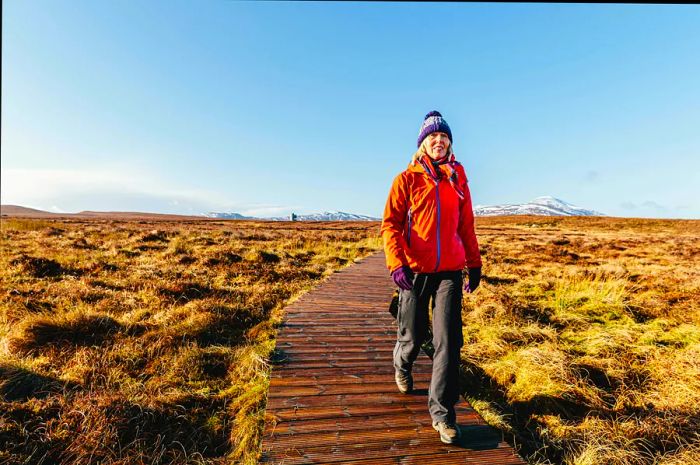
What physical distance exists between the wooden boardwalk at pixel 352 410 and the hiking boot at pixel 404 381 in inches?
2.4

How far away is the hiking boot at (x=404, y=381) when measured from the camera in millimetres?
3693

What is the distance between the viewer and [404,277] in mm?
2910

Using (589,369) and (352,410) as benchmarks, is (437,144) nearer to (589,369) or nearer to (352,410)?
(352,410)

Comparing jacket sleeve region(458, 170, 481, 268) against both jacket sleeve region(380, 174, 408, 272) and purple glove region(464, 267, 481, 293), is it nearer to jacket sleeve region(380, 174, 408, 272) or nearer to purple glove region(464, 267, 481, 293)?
purple glove region(464, 267, 481, 293)

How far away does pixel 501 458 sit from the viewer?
9.12ft

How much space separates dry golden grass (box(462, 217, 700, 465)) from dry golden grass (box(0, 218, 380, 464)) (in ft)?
10.5

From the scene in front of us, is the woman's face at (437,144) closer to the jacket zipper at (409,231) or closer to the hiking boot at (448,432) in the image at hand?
the jacket zipper at (409,231)

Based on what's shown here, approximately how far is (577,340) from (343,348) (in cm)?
456

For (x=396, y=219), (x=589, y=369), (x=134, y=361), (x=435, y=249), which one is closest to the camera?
(x=435, y=249)

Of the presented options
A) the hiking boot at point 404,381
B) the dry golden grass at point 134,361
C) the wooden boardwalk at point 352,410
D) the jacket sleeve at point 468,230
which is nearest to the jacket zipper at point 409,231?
the jacket sleeve at point 468,230

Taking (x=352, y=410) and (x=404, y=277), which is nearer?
(x=404, y=277)

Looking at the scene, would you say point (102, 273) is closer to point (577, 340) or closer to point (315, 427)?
point (315, 427)

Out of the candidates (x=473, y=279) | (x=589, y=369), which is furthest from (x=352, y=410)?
(x=589, y=369)

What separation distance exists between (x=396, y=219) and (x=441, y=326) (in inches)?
40.0
